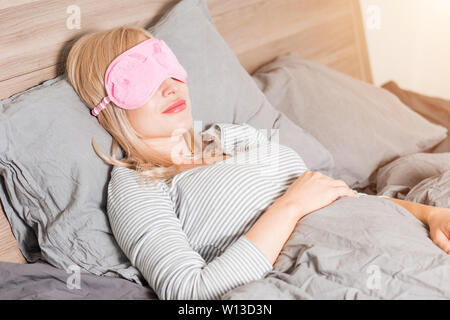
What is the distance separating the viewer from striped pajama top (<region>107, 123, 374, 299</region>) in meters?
0.97

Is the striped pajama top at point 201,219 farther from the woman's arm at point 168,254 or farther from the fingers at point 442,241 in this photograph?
the fingers at point 442,241

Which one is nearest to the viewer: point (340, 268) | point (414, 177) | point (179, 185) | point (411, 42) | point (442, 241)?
point (340, 268)

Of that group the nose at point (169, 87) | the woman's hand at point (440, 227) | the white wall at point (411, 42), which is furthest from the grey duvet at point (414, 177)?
the white wall at point (411, 42)

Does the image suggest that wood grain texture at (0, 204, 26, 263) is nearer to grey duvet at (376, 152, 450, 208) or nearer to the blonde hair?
the blonde hair

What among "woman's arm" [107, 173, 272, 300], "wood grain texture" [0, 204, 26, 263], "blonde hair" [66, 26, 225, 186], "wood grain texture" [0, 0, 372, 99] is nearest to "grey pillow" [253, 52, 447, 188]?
"wood grain texture" [0, 0, 372, 99]

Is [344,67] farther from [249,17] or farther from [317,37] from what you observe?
[249,17]

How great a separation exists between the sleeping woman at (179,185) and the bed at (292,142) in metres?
0.06

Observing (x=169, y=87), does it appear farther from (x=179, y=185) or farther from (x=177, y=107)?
(x=179, y=185)

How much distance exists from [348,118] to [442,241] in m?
0.72

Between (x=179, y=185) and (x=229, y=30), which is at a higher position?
(x=229, y=30)

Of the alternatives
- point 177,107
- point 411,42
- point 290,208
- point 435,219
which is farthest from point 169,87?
point 411,42

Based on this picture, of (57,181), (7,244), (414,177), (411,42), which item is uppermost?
(57,181)

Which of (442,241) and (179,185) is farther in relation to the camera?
(179,185)

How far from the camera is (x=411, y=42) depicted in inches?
101
